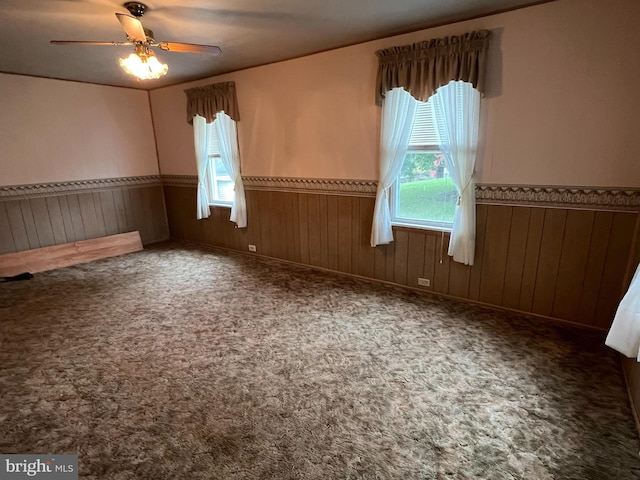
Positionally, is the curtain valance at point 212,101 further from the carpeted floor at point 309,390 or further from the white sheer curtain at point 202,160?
the carpeted floor at point 309,390

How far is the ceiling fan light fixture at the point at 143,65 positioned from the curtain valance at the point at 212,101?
2055 millimetres

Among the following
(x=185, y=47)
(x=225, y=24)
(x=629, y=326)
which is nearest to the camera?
(x=629, y=326)

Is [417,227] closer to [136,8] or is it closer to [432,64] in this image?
[432,64]

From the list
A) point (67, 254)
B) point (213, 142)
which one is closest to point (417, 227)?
point (213, 142)

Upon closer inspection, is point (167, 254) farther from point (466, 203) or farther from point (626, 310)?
point (626, 310)

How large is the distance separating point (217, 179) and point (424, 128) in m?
Result: 3.24

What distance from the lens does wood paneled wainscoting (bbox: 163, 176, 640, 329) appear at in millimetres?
2605

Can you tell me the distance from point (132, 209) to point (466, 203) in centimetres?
501

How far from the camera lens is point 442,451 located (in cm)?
169

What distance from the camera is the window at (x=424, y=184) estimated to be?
325cm

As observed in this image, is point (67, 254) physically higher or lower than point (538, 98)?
lower

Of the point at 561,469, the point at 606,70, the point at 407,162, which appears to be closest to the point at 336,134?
the point at 407,162

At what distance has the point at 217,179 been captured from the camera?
5.27 metres

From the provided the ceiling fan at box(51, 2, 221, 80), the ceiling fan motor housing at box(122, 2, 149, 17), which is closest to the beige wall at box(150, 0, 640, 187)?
the ceiling fan at box(51, 2, 221, 80)
